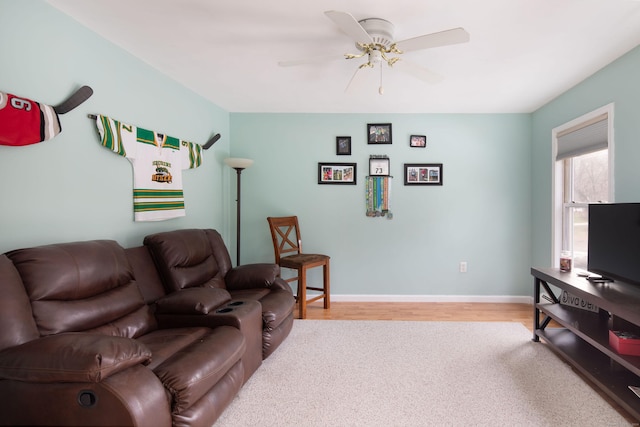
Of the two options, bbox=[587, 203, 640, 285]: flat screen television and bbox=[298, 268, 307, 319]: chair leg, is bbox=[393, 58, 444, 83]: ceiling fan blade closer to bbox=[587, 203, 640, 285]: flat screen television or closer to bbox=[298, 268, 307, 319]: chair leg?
bbox=[587, 203, 640, 285]: flat screen television

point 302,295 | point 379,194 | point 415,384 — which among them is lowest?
point 415,384

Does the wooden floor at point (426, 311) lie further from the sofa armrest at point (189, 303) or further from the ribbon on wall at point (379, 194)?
the sofa armrest at point (189, 303)

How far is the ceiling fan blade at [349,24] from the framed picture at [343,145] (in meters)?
2.13

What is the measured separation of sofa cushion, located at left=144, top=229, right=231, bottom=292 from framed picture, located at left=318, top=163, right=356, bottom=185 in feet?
5.30

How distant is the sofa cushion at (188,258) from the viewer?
251cm

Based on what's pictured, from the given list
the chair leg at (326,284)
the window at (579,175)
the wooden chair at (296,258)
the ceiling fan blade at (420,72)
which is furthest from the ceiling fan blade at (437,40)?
the chair leg at (326,284)

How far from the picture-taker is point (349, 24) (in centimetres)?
179

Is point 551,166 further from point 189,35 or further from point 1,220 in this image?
point 1,220

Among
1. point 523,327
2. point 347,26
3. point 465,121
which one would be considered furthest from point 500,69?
point 523,327

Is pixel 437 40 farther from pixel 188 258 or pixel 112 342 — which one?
pixel 188 258

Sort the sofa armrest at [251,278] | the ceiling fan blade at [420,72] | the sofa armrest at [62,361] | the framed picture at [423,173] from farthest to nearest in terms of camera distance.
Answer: the framed picture at [423,173], the sofa armrest at [251,278], the ceiling fan blade at [420,72], the sofa armrest at [62,361]

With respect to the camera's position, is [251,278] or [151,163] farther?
[251,278]

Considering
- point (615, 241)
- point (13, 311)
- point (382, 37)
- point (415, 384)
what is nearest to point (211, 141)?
point (382, 37)

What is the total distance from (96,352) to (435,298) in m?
3.73
